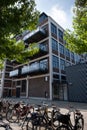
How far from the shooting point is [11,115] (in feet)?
27.9

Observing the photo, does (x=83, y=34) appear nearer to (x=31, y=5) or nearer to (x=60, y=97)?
(x=31, y=5)

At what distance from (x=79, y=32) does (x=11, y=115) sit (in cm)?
560

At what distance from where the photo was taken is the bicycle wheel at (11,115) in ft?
27.2

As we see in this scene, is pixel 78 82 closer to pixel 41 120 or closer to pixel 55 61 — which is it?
pixel 55 61

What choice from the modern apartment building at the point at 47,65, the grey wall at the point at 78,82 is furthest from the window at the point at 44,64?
the grey wall at the point at 78,82

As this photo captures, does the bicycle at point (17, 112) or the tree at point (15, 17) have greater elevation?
the tree at point (15, 17)

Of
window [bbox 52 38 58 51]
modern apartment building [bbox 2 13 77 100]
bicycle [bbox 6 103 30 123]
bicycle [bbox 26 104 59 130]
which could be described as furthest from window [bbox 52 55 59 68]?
bicycle [bbox 26 104 59 130]

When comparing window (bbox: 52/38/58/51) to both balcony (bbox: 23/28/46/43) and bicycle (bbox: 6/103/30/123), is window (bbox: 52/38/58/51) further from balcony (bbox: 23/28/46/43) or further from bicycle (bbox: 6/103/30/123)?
bicycle (bbox: 6/103/30/123)

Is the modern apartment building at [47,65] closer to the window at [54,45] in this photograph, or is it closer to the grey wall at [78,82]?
the window at [54,45]

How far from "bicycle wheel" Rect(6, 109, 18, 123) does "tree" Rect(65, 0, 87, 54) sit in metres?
4.71

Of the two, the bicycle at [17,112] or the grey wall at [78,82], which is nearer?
the bicycle at [17,112]

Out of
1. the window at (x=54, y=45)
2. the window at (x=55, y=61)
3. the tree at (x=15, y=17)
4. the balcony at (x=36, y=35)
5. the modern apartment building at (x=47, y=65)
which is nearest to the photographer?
the tree at (x=15, y=17)

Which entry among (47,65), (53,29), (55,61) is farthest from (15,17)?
(53,29)

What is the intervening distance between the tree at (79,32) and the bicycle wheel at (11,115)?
15.5 ft
